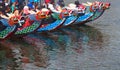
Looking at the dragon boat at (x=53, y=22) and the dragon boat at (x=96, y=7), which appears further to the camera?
the dragon boat at (x=96, y=7)

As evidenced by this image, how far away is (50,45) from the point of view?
22297 millimetres

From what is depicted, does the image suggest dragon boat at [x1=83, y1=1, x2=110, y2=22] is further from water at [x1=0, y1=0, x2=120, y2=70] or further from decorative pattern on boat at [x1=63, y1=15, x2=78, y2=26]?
decorative pattern on boat at [x1=63, y1=15, x2=78, y2=26]

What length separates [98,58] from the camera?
19.9 meters

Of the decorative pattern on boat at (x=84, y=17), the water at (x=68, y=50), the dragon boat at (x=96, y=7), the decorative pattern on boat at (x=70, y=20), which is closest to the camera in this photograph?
the water at (x=68, y=50)

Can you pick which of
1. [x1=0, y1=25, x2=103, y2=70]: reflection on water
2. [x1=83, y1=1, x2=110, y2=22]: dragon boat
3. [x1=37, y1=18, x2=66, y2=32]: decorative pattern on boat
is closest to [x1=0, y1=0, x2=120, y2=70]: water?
[x1=0, y1=25, x2=103, y2=70]: reflection on water

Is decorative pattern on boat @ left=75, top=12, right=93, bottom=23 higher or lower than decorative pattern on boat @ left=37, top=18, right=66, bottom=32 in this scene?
lower

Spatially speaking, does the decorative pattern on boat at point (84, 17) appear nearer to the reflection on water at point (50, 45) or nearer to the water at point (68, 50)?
the water at point (68, 50)

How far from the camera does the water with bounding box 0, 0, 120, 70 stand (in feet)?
60.1

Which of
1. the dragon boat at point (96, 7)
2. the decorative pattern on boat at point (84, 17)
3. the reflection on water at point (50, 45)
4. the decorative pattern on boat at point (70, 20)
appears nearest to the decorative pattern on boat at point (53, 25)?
the reflection on water at point (50, 45)

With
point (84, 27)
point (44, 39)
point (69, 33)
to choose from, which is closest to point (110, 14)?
point (84, 27)

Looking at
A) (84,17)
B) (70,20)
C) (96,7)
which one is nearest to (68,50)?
(70,20)

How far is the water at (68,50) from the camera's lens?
18.3 m

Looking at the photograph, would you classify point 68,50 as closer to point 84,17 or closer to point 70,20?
point 70,20

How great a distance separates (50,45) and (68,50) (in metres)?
1.40
